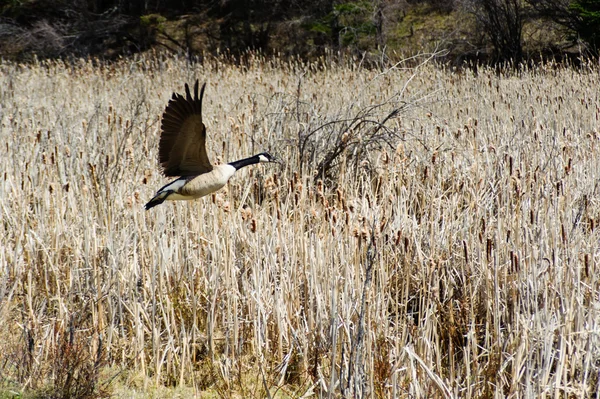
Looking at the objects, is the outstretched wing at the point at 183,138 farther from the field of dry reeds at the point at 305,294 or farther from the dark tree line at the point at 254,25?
the dark tree line at the point at 254,25

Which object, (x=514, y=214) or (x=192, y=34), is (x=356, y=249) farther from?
(x=192, y=34)

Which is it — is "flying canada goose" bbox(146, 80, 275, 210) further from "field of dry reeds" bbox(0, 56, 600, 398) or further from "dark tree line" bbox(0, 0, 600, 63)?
"dark tree line" bbox(0, 0, 600, 63)

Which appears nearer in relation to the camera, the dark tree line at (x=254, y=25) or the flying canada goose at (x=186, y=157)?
the flying canada goose at (x=186, y=157)

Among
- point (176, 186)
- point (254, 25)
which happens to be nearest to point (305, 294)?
point (176, 186)

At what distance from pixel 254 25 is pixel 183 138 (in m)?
15.4

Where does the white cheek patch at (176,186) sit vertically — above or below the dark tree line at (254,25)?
below

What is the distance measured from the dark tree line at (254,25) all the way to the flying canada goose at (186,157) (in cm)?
1066

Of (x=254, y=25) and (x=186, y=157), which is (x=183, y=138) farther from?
(x=254, y=25)

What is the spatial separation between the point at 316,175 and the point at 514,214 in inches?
75.6

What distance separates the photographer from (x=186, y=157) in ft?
12.1

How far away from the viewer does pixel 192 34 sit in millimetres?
18844

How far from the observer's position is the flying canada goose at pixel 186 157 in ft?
11.3

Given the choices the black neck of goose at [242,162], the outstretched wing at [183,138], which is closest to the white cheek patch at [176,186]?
the outstretched wing at [183,138]

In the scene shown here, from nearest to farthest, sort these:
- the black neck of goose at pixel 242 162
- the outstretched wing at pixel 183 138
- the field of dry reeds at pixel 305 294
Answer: the field of dry reeds at pixel 305 294 → the outstretched wing at pixel 183 138 → the black neck of goose at pixel 242 162
